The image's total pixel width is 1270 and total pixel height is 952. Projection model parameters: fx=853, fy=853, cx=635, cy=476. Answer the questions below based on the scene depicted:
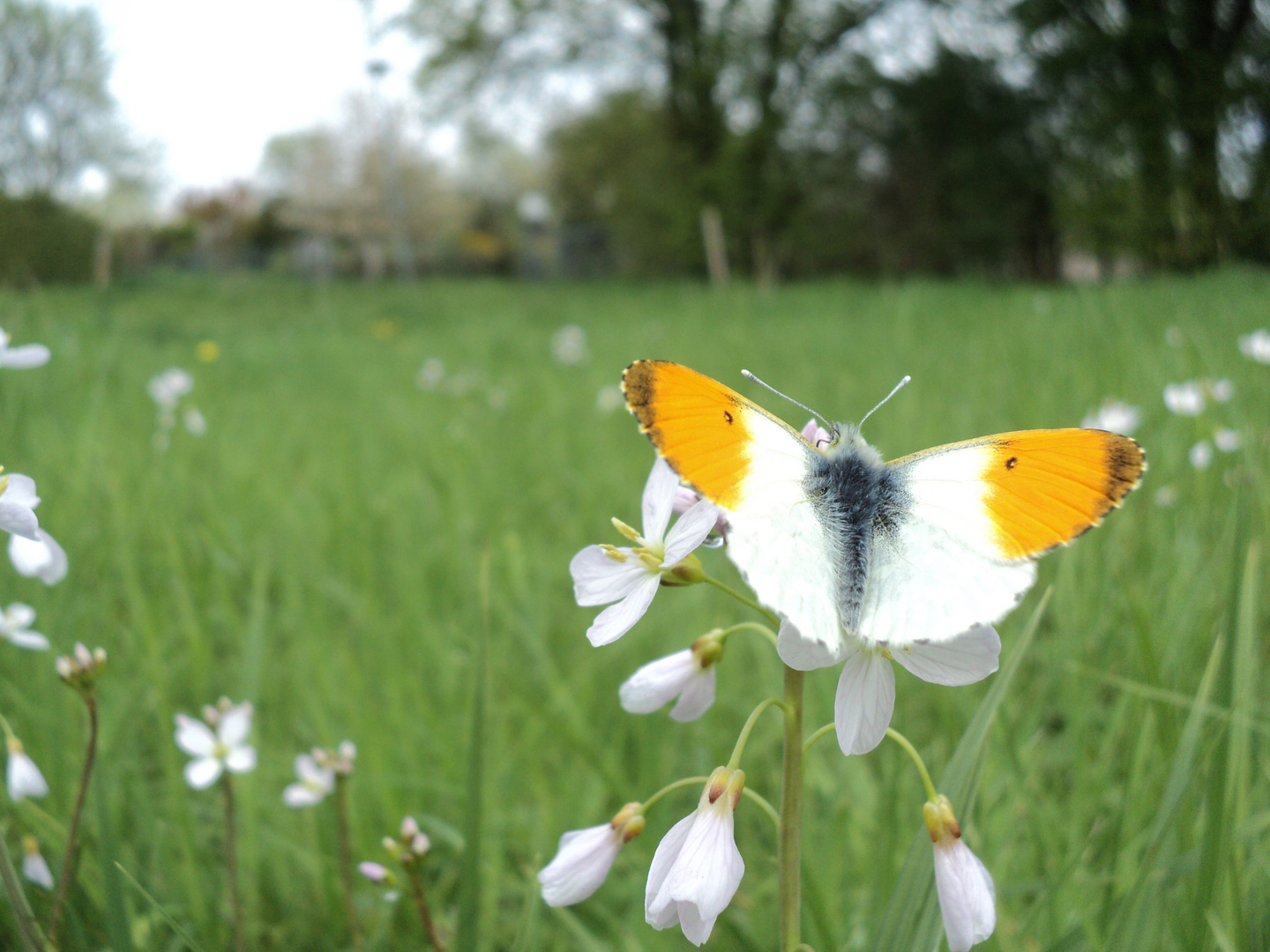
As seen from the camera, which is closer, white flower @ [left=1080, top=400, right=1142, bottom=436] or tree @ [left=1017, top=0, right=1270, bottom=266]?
white flower @ [left=1080, top=400, right=1142, bottom=436]

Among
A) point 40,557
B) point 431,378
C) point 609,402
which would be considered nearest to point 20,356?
point 40,557

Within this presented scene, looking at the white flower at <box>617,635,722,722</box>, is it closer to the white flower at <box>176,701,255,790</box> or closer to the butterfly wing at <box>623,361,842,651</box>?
the butterfly wing at <box>623,361,842,651</box>

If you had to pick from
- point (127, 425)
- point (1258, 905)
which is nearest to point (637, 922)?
point (1258, 905)

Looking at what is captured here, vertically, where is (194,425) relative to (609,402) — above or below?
above

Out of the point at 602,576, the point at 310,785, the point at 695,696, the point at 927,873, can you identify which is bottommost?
the point at 310,785

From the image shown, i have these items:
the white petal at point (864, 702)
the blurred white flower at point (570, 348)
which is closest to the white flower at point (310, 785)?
the white petal at point (864, 702)

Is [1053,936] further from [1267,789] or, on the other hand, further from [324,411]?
[324,411]

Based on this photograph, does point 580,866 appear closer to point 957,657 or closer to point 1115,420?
point 957,657

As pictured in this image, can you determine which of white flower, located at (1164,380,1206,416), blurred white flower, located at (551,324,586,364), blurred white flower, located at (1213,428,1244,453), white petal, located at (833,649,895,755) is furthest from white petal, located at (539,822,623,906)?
blurred white flower, located at (551,324,586,364)
